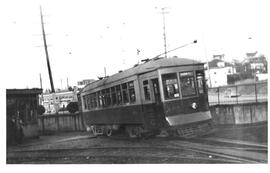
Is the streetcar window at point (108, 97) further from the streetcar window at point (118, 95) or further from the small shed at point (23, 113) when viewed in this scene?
the small shed at point (23, 113)

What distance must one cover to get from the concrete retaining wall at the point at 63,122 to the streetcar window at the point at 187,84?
233 inches

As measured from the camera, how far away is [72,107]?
14.6 m

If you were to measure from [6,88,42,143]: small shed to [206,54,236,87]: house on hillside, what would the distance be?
592cm

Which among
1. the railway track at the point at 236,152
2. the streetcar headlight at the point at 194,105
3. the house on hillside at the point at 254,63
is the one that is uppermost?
the house on hillside at the point at 254,63

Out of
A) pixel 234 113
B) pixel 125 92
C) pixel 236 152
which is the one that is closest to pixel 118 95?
pixel 125 92

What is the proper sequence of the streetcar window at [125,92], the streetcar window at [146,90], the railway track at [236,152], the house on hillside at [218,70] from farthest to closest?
the streetcar window at [125,92], the streetcar window at [146,90], the house on hillside at [218,70], the railway track at [236,152]

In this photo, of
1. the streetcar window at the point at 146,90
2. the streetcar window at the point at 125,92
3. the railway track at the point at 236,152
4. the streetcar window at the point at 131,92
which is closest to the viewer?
the railway track at the point at 236,152

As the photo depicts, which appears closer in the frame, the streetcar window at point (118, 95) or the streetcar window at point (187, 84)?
the streetcar window at point (187, 84)

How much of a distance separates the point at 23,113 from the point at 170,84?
20.1ft

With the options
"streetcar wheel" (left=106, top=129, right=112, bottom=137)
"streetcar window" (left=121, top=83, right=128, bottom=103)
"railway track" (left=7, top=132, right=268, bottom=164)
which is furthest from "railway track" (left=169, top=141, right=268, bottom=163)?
"streetcar wheel" (left=106, top=129, right=112, bottom=137)

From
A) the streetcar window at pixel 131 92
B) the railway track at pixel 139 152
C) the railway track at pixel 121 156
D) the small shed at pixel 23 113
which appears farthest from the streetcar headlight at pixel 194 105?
the small shed at pixel 23 113

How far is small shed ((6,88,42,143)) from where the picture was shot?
11.5 m

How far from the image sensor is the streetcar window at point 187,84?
9039 mm
